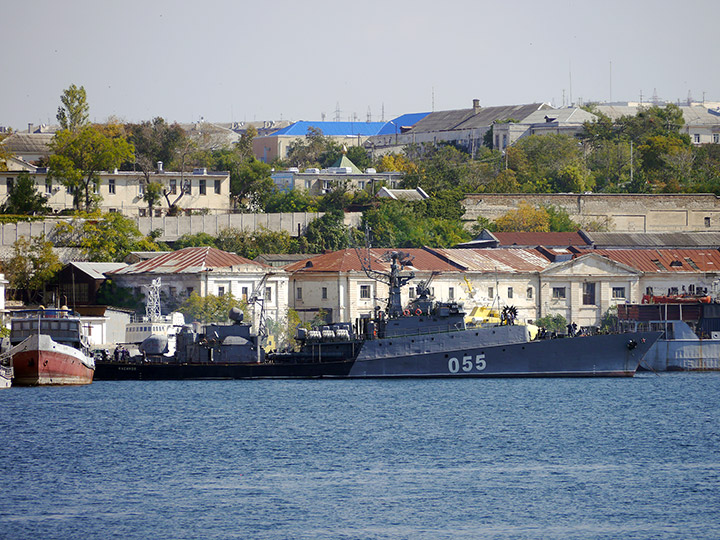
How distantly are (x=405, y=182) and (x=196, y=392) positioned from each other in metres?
59.9

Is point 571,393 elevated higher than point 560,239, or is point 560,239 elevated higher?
point 560,239

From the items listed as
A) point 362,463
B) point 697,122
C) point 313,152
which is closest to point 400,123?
point 313,152

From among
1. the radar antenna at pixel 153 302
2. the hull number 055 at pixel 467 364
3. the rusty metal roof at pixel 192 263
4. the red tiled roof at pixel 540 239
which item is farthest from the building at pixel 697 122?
the hull number 055 at pixel 467 364

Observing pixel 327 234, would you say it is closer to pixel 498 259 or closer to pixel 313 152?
pixel 498 259

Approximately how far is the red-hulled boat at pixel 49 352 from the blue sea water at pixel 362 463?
0.96 m

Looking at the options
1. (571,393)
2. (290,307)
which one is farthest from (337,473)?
(290,307)

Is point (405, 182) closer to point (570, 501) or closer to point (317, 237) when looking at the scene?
point (317, 237)

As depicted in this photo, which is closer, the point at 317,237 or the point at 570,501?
the point at 570,501

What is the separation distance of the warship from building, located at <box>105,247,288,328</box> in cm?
1750

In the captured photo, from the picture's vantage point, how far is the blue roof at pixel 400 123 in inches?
6821

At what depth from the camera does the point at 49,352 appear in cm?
6297

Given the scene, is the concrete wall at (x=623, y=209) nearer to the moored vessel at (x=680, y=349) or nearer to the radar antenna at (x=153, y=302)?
the moored vessel at (x=680, y=349)

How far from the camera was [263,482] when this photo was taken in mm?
38469

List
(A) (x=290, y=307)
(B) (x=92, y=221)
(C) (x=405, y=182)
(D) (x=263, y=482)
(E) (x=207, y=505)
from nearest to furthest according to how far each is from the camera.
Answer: (E) (x=207, y=505), (D) (x=263, y=482), (A) (x=290, y=307), (B) (x=92, y=221), (C) (x=405, y=182)
